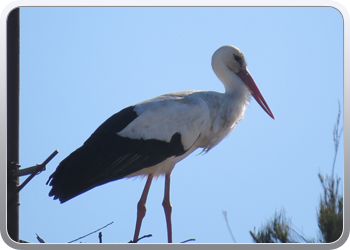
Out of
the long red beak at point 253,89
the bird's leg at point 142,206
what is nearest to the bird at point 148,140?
the bird's leg at point 142,206

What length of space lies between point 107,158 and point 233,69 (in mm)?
1605

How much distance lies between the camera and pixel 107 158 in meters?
4.14

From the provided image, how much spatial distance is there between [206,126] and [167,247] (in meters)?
1.59

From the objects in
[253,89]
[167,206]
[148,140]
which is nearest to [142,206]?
[167,206]

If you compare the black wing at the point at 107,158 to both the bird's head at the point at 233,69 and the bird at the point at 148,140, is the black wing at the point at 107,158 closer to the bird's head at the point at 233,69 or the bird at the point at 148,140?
the bird at the point at 148,140

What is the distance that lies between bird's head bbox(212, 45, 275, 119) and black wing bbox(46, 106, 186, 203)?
0.97m

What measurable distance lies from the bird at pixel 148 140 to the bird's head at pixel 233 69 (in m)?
0.24

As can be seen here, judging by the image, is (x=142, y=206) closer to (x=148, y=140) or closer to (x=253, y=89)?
(x=148, y=140)

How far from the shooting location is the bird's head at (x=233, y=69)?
4898mm

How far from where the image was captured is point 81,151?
421cm

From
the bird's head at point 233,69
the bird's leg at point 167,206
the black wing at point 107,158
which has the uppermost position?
the bird's head at point 233,69

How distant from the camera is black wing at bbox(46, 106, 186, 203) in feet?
13.0

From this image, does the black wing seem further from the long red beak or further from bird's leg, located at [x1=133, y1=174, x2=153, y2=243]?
the long red beak

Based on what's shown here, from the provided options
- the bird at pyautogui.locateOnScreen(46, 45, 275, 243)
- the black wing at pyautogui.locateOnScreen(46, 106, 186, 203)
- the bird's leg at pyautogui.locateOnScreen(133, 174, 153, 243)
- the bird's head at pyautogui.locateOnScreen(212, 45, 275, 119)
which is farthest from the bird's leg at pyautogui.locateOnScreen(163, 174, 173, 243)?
the bird's head at pyautogui.locateOnScreen(212, 45, 275, 119)
